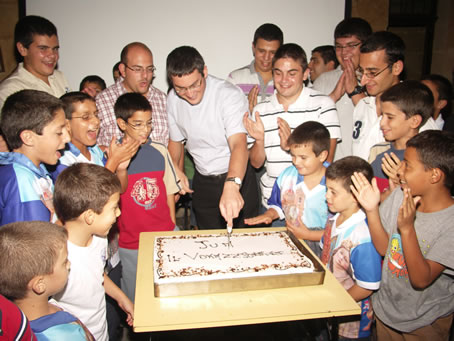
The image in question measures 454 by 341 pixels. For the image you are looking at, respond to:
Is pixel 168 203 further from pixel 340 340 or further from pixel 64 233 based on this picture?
pixel 340 340

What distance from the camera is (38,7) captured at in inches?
169

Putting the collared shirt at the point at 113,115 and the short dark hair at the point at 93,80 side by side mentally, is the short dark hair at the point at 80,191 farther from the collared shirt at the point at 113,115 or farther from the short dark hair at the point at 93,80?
the short dark hair at the point at 93,80

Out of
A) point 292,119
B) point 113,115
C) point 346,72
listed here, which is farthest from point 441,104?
point 113,115

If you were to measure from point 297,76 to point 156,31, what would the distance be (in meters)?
2.85

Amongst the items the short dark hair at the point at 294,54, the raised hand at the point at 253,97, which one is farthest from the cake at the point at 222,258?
the raised hand at the point at 253,97

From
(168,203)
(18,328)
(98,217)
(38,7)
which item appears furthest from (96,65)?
A: (18,328)

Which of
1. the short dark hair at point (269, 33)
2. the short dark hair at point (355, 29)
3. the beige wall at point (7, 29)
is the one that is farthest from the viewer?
the beige wall at point (7, 29)

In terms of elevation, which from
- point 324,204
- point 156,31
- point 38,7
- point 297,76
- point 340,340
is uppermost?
point 38,7

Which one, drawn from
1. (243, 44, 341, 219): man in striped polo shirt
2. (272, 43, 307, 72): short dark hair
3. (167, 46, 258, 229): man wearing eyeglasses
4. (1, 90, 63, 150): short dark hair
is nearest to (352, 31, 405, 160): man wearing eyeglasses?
(243, 44, 341, 219): man in striped polo shirt

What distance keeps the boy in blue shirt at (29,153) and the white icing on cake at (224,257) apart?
656mm

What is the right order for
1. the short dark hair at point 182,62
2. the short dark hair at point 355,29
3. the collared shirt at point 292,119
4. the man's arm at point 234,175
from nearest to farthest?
the man's arm at point 234,175
the short dark hair at point 182,62
the collared shirt at point 292,119
the short dark hair at point 355,29

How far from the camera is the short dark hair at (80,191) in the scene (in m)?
1.58

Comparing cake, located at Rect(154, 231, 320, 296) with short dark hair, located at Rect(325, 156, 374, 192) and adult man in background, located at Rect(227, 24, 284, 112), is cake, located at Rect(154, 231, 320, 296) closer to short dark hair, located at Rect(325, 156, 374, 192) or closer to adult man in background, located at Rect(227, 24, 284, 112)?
short dark hair, located at Rect(325, 156, 374, 192)

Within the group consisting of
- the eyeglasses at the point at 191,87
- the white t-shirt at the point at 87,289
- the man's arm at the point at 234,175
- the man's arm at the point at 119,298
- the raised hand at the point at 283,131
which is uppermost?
the eyeglasses at the point at 191,87
